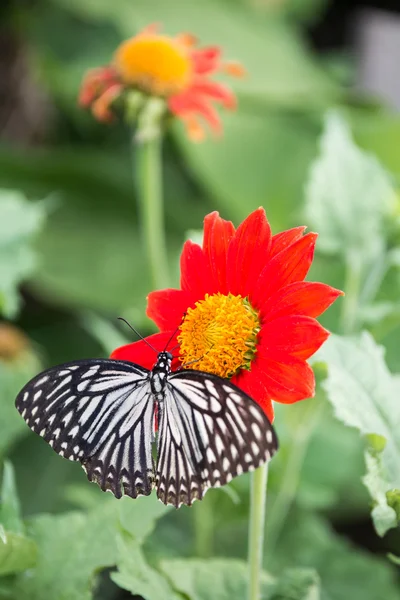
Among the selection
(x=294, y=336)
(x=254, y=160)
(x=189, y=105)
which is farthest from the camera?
(x=254, y=160)

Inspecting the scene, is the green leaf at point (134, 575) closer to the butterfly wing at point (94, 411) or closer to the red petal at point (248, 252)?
the butterfly wing at point (94, 411)

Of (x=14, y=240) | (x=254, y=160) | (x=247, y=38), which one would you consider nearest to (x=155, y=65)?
(x=14, y=240)

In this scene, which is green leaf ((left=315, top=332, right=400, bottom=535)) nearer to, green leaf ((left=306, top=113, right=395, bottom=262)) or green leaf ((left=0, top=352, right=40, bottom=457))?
green leaf ((left=306, top=113, right=395, bottom=262))

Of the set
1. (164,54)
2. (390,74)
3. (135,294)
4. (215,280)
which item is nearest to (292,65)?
(390,74)

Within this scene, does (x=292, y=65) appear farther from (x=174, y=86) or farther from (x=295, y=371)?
(x=295, y=371)

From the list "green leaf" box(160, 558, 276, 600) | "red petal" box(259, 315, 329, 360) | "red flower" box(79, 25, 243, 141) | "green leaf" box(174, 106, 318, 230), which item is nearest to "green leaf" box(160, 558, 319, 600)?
"green leaf" box(160, 558, 276, 600)

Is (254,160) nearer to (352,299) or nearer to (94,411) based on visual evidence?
(352,299)

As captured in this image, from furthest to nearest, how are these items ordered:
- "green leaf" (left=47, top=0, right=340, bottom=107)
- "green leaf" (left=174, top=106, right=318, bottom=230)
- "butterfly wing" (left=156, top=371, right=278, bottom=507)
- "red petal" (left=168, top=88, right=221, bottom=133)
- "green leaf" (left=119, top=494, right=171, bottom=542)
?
1. "green leaf" (left=47, top=0, right=340, bottom=107)
2. "green leaf" (left=174, top=106, right=318, bottom=230)
3. "red petal" (left=168, top=88, right=221, bottom=133)
4. "green leaf" (left=119, top=494, right=171, bottom=542)
5. "butterfly wing" (left=156, top=371, right=278, bottom=507)
